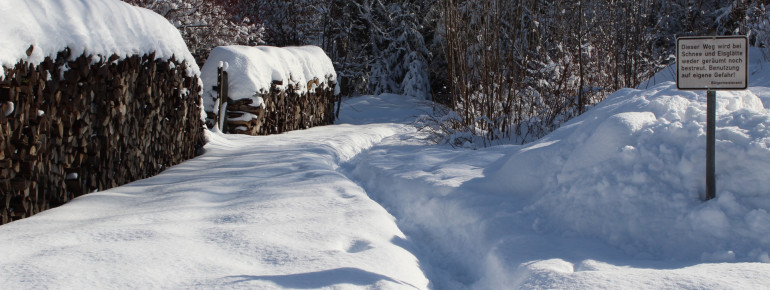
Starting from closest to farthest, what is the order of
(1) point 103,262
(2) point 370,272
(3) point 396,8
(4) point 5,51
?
(1) point 103,262
(2) point 370,272
(4) point 5,51
(3) point 396,8

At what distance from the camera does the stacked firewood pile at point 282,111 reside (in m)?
11.6

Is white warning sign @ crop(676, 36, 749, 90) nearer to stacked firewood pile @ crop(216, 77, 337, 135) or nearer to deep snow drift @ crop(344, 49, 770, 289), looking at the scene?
deep snow drift @ crop(344, 49, 770, 289)

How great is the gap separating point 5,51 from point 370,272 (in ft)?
9.86

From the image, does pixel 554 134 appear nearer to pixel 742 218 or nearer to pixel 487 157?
pixel 487 157

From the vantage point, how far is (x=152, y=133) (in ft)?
23.7

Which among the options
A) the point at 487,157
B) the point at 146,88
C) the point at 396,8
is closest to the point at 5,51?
the point at 146,88

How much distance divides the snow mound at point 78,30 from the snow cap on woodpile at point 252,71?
3.25m

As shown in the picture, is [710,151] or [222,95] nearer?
[710,151]

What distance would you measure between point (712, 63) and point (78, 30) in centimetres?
509

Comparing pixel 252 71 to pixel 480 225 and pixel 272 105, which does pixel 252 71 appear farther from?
pixel 480 225

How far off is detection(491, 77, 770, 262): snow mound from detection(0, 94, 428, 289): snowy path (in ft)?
4.55

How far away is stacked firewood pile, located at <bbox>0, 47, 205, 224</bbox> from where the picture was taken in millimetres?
4496

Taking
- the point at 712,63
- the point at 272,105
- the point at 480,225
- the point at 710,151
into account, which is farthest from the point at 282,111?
the point at 710,151

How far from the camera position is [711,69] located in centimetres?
426
